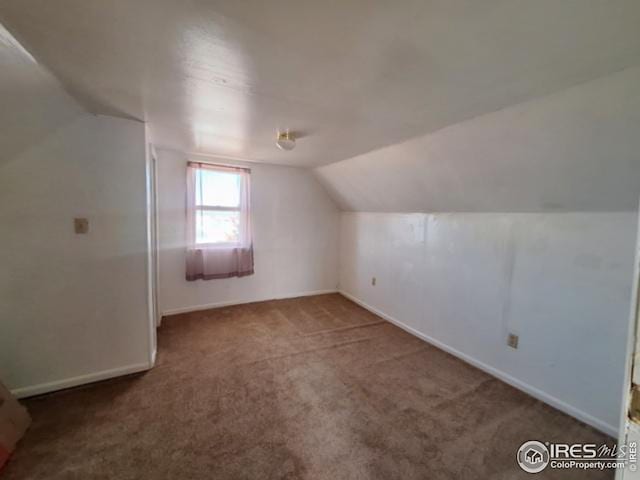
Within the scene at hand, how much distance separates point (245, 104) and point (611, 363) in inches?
113

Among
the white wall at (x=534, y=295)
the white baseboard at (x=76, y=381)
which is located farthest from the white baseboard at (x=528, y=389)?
the white baseboard at (x=76, y=381)

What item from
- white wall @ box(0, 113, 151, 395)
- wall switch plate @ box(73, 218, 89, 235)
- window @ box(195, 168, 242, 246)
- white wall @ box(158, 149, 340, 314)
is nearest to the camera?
white wall @ box(0, 113, 151, 395)

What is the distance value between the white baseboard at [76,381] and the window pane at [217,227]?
1656mm

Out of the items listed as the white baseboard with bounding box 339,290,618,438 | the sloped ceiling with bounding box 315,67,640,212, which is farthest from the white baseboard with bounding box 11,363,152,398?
the sloped ceiling with bounding box 315,67,640,212

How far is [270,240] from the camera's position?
160 inches

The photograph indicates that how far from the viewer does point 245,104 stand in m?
1.77

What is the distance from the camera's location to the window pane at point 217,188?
3488mm

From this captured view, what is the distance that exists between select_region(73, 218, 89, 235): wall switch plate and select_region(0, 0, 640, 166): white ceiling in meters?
0.82

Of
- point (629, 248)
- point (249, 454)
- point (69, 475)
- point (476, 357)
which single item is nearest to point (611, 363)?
point (629, 248)

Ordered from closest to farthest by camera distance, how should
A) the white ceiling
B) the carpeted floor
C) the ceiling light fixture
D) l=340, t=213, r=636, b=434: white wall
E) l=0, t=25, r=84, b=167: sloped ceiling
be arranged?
the white ceiling < l=0, t=25, r=84, b=167: sloped ceiling < the carpeted floor < l=340, t=213, r=636, b=434: white wall < the ceiling light fixture

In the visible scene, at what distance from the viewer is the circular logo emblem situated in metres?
1.52

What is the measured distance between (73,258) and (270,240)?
2321mm

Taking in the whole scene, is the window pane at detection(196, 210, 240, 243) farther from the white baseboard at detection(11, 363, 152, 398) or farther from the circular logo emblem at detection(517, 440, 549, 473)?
the circular logo emblem at detection(517, 440, 549, 473)

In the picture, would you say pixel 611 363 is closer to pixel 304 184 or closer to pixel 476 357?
pixel 476 357
